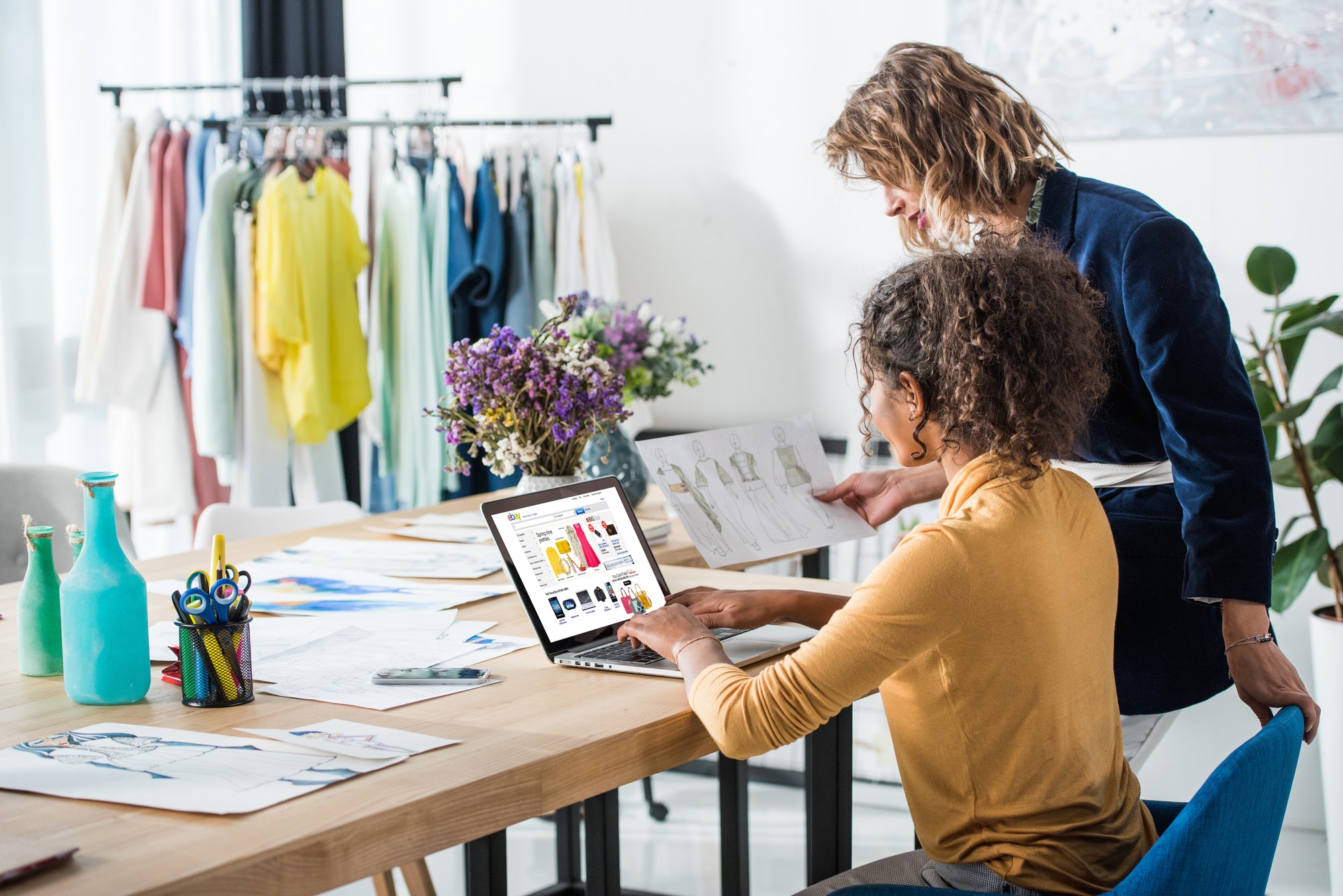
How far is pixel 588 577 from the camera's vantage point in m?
1.52

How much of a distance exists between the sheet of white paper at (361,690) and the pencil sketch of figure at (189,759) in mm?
162

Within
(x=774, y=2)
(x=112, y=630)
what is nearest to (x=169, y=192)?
(x=774, y=2)

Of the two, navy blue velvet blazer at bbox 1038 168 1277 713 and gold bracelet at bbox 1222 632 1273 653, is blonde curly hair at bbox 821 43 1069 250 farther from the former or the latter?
gold bracelet at bbox 1222 632 1273 653

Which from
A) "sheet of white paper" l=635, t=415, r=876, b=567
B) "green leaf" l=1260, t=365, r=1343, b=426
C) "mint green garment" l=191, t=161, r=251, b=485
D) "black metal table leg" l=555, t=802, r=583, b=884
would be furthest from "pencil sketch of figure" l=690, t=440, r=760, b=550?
"mint green garment" l=191, t=161, r=251, b=485

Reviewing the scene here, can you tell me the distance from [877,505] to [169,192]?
229 centimetres

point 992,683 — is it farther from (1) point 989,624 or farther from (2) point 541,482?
(2) point 541,482

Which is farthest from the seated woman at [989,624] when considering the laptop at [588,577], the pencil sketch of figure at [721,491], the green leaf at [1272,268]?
the green leaf at [1272,268]

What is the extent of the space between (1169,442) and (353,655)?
96cm

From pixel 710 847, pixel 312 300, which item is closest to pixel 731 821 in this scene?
pixel 710 847

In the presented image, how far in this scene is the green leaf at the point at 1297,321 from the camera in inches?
97.8

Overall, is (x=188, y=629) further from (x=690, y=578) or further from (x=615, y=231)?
(x=615, y=231)

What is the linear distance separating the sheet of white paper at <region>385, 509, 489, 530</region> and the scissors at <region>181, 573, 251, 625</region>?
41.2 inches

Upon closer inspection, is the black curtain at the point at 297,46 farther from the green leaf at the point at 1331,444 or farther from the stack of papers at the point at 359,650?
the green leaf at the point at 1331,444

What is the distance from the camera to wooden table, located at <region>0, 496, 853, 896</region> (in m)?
0.89
